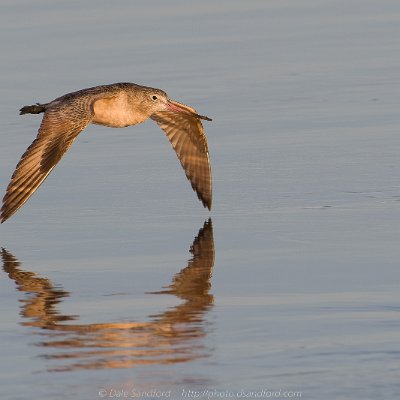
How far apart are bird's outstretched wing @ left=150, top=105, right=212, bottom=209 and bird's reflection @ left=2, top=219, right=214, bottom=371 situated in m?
2.45

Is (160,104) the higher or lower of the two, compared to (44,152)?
higher

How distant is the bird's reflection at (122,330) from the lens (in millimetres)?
8297

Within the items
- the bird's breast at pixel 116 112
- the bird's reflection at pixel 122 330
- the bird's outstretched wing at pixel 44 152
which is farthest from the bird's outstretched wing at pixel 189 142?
the bird's reflection at pixel 122 330

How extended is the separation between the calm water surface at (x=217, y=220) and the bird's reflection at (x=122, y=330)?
2 centimetres

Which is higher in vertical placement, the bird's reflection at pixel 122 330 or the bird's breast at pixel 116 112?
the bird's breast at pixel 116 112

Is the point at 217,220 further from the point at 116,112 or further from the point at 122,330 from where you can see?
the point at 122,330

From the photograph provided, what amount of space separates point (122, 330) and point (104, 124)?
426 centimetres

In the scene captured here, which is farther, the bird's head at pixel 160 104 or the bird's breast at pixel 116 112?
the bird's head at pixel 160 104

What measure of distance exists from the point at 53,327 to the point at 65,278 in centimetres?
111

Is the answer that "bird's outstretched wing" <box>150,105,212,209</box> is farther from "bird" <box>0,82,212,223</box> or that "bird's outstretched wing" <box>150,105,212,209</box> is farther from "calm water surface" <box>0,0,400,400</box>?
"calm water surface" <box>0,0,400,400</box>

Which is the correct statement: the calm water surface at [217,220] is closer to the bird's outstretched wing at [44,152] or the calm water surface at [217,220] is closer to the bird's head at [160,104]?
the bird's outstretched wing at [44,152]

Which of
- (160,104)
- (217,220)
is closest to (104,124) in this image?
(160,104)

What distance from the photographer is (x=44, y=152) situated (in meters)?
11.5

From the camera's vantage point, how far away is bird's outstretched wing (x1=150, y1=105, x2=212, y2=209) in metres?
12.7
